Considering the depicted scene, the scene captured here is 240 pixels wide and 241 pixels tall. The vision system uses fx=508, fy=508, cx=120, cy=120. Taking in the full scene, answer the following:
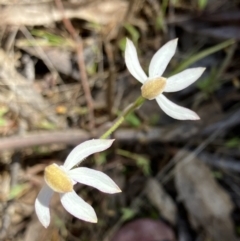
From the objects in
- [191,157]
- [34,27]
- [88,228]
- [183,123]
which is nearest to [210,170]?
[191,157]

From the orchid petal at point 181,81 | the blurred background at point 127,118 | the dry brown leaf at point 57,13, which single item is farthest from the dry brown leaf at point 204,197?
the orchid petal at point 181,81

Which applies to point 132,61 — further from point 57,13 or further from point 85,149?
point 57,13

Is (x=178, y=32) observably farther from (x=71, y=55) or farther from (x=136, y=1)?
(x=71, y=55)

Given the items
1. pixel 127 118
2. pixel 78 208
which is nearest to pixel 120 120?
pixel 78 208

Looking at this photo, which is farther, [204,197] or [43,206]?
[204,197]

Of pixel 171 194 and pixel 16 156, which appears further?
pixel 171 194

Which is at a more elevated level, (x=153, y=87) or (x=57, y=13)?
(x=153, y=87)
